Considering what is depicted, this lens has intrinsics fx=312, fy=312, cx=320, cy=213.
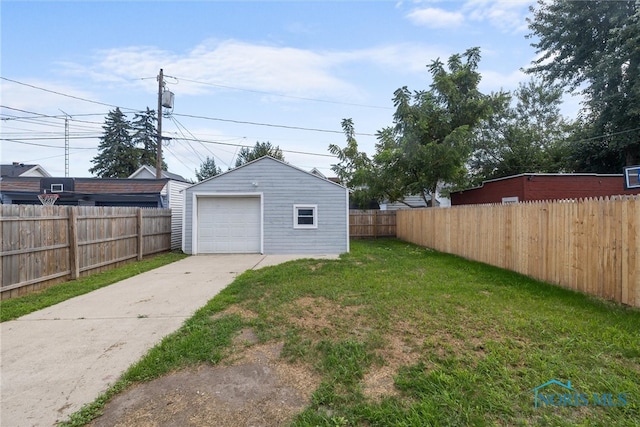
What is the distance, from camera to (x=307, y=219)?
36.1 feet

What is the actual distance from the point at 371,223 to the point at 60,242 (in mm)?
12467

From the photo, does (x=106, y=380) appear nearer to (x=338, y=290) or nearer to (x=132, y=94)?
(x=338, y=290)

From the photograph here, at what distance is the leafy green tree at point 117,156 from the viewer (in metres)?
35.8

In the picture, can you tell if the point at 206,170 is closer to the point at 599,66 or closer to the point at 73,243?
the point at 73,243

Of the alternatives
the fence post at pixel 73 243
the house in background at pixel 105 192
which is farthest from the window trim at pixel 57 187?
the fence post at pixel 73 243

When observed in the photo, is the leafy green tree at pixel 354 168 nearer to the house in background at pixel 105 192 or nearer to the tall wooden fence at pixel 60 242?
the house in background at pixel 105 192

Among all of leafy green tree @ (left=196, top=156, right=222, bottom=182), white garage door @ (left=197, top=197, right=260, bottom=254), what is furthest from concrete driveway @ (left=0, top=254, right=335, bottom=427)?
leafy green tree @ (left=196, top=156, right=222, bottom=182)

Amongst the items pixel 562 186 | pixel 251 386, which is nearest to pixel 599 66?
pixel 562 186

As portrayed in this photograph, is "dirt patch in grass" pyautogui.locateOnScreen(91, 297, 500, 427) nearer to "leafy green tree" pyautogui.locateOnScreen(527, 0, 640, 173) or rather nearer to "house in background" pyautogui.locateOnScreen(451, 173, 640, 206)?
"house in background" pyautogui.locateOnScreen(451, 173, 640, 206)

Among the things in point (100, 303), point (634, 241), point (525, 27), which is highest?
point (525, 27)

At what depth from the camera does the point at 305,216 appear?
11000 mm

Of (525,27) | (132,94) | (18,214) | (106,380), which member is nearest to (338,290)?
(106,380)

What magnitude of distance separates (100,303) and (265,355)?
3526 millimetres

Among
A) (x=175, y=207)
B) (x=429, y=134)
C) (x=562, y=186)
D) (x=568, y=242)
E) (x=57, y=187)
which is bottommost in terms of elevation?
(x=568, y=242)
